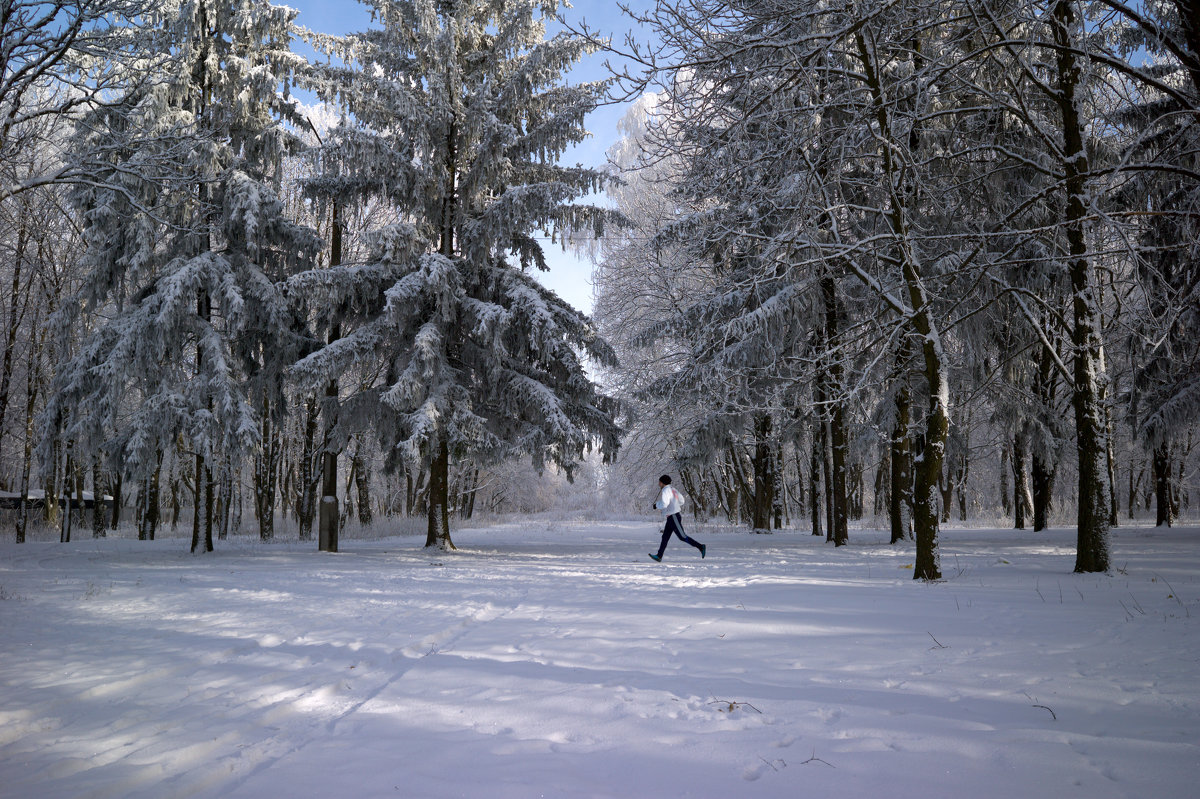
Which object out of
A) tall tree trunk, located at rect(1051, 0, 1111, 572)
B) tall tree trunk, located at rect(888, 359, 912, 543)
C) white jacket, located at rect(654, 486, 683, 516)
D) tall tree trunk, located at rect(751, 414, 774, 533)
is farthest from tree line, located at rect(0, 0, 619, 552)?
tall tree trunk, located at rect(1051, 0, 1111, 572)

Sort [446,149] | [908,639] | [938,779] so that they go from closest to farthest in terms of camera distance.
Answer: [938,779]
[908,639]
[446,149]

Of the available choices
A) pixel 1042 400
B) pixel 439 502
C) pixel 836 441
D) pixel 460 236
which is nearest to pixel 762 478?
pixel 836 441

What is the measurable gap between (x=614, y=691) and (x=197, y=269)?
14945 millimetres

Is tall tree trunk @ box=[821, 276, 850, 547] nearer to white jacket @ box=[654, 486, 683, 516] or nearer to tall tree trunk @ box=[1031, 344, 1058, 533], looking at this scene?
white jacket @ box=[654, 486, 683, 516]

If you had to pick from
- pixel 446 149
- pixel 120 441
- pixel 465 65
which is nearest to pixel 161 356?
pixel 120 441

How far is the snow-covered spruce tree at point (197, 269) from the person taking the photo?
48.1 ft

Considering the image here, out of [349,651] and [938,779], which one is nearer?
[938,779]

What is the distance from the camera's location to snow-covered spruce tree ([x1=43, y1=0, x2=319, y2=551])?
1466cm

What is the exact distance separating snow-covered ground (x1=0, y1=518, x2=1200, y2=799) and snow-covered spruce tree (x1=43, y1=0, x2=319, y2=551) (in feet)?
23.6

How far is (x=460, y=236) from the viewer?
1633cm

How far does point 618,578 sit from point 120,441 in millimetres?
11994

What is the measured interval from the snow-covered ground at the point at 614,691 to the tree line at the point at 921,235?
3.12 metres

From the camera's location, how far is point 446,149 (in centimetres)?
1638

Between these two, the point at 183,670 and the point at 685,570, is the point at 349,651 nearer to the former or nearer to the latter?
the point at 183,670
